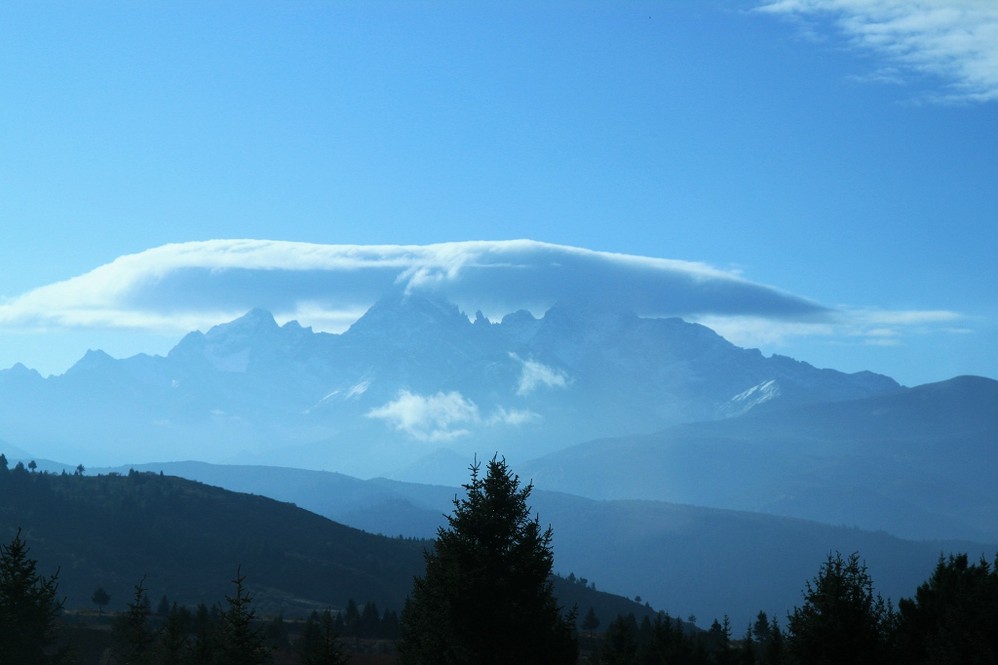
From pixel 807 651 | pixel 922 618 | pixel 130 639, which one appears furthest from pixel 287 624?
pixel 807 651

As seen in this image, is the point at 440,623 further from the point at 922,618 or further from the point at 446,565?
the point at 922,618

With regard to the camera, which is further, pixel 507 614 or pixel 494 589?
pixel 494 589

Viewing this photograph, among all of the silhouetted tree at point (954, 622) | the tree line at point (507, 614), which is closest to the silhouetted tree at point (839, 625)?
the tree line at point (507, 614)

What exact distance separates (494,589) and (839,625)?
14.8m

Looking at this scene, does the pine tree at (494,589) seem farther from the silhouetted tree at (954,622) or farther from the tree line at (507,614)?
the silhouetted tree at (954,622)

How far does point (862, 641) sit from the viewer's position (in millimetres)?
41906

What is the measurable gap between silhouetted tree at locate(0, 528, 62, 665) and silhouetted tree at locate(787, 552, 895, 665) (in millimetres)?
26967

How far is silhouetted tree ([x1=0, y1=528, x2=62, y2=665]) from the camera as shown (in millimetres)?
42188

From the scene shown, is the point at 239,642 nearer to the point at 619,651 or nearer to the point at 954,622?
the point at 954,622

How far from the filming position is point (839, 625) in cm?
4200

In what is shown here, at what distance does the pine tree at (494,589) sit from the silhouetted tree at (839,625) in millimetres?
11307

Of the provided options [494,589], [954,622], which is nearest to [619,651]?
[954,622]

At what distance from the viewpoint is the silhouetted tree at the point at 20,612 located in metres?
42.2

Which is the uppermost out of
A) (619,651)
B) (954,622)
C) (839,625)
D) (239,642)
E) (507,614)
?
(507,614)
